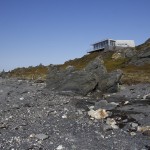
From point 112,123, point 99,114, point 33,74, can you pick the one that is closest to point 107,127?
point 112,123

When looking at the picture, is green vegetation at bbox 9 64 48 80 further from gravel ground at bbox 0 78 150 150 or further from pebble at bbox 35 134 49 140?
pebble at bbox 35 134 49 140

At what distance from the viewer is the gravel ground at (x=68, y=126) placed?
1888cm

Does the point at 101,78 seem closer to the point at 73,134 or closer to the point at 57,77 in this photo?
the point at 57,77

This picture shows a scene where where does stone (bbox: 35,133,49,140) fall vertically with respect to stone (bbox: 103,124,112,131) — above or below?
below

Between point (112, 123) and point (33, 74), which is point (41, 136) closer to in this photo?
point (112, 123)

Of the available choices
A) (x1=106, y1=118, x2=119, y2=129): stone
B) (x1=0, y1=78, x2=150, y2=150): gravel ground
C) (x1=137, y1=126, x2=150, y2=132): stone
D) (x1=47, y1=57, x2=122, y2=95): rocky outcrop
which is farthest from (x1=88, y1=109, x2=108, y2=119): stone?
(x1=47, y1=57, x2=122, y2=95): rocky outcrop

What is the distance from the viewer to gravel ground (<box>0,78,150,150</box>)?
18.9m

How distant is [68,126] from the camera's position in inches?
883

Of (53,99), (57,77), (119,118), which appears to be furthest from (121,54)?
(119,118)

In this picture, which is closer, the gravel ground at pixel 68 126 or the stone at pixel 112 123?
the gravel ground at pixel 68 126

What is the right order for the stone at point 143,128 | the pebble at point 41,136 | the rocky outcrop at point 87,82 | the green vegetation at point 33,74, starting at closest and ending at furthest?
the pebble at point 41,136 → the stone at point 143,128 → the rocky outcrop at point 87,82 → the green vegetation at point 33,74

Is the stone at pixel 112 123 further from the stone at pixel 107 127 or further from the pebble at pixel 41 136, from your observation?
the pebble at pixel 41 136

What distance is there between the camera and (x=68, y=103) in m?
31.4

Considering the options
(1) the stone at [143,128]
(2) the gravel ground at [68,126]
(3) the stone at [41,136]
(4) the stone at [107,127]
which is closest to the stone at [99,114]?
(2) the gravel ground at [68,126]
